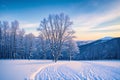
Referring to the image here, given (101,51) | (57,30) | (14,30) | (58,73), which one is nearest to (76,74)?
(58,73)

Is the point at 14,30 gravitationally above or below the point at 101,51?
above

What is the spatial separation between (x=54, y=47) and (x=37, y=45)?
82.3ft

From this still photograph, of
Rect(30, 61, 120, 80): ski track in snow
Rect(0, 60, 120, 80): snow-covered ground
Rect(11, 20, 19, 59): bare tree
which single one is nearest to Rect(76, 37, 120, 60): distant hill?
Rect(11, 20, 19, 59): bare tree

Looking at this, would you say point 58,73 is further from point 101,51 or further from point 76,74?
point 101,51

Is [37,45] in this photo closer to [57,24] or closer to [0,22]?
[0,22]

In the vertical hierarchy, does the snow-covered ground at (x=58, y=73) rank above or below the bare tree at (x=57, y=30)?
below

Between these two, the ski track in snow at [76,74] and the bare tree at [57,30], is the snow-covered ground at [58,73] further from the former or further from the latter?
the bare tree at [57,30]

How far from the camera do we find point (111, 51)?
68.1 metres

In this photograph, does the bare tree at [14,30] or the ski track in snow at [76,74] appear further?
the bare tree at [14,30]

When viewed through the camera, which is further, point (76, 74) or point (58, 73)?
point (58, 73)

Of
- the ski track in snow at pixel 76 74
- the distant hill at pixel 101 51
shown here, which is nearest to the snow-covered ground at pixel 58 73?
the ski track in snow at pixel 76 74

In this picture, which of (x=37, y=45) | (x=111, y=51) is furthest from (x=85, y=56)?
(x=37, y=45)

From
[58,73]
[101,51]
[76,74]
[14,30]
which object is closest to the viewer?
[76,74]

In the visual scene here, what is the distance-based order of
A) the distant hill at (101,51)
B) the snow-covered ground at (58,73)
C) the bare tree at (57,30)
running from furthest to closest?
the distant hill at (101,51) → the bare tree at (57,30) → the snow-covered ground at (58,73)
